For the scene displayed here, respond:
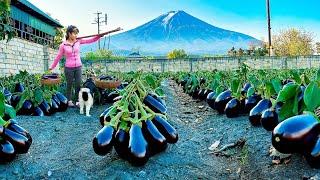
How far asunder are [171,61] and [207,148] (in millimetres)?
23787

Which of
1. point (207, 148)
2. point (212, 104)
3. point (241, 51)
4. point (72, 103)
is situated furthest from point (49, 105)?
point (241, 51)

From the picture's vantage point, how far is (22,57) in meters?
17.8

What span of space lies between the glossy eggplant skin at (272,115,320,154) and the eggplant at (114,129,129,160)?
0.89 meters

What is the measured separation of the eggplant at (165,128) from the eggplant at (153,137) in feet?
0.27

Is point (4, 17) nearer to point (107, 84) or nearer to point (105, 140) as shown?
point (107, 84)

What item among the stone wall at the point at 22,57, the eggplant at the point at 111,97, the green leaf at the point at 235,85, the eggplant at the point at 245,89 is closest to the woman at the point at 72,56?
the eggplant at the point at 111,97

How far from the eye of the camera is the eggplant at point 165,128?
293 centimetres

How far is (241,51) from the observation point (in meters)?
51.7

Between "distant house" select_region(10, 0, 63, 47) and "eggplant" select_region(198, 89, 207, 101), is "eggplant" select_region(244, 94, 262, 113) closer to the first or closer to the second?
"eggplant" select_region(198, 89, 207, 101)

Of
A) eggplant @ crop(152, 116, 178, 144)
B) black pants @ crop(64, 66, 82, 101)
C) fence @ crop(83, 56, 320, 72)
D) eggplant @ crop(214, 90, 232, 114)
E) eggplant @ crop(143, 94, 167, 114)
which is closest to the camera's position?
eggplant @ crop(152, 116, 178, 144)

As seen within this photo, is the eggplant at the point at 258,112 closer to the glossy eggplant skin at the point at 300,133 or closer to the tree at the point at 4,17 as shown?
the glossy eggplant skin at the point at 300,133

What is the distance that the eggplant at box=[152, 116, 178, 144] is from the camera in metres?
2.93

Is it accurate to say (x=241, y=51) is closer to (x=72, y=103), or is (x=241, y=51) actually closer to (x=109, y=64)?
(x=109, y=64)

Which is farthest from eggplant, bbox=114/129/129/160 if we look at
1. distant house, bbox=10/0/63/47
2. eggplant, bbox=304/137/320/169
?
distant house, bbox=10/0/63/47
